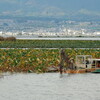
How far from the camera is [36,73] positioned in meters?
34.0

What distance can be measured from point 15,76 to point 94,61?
4.69 meters

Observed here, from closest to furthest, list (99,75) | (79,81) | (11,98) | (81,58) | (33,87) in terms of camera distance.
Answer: (11,98) → (33,87) → (79,81) → (99,75) → (81,58)

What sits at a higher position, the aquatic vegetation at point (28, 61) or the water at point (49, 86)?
the aquatic vegetation at point (28, 61)

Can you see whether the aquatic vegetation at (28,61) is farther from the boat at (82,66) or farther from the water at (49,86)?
the water at (49,86)

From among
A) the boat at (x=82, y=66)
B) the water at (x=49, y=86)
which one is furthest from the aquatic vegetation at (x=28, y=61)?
the water at (x=49, y=86)

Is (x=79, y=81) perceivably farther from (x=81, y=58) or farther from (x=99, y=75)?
(x=81, y=58)

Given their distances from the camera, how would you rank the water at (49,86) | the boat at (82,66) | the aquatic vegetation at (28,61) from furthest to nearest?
the aquatic vegetation at (28,61) < the boat at (82,66) < the water at (49,86)

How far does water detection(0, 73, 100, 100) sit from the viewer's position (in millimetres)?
26667

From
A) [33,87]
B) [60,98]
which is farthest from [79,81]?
[60,98]

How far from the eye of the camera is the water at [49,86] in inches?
1050

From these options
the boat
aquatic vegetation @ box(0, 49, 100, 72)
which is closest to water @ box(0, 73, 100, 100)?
the boat

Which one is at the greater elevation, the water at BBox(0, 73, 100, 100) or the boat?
the boat

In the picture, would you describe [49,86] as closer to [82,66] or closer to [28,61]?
[82,66]

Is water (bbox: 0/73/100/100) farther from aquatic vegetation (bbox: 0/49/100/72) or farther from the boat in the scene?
aquatic vegetation (bbox: 0/49/100/72)
